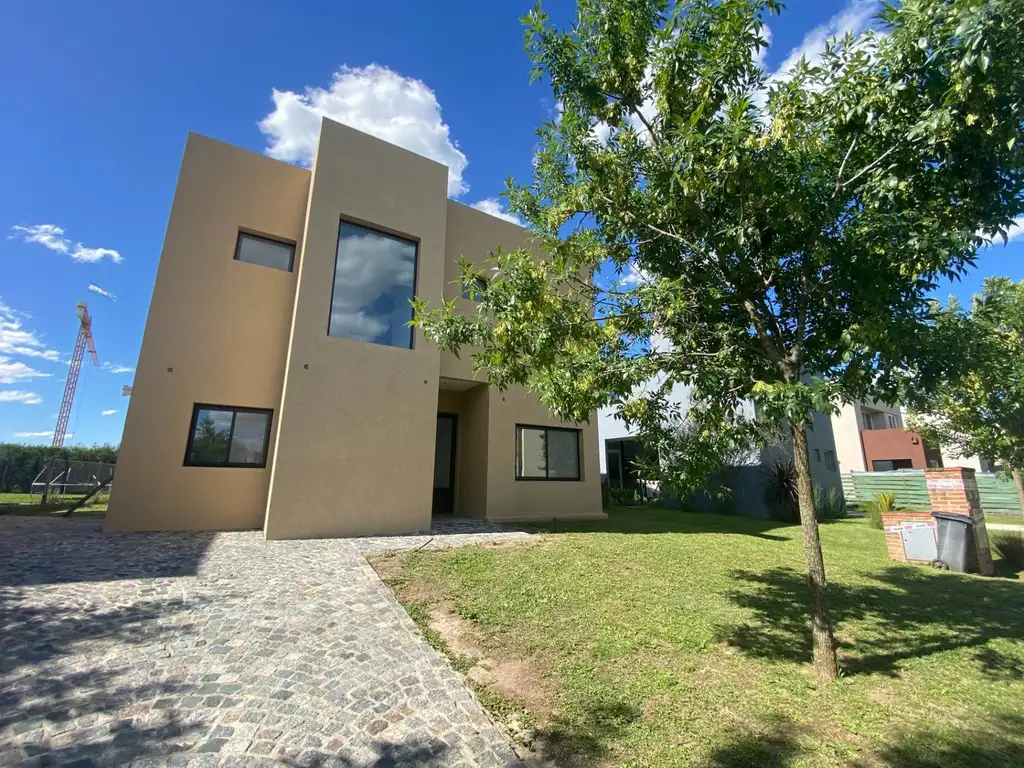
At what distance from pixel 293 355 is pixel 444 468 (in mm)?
5672

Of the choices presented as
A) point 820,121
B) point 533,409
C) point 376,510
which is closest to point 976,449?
point 533,409

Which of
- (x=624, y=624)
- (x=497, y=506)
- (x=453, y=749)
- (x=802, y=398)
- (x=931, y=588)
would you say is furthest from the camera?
(x=497, y=506)

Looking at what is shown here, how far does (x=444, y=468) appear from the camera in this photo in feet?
42.4

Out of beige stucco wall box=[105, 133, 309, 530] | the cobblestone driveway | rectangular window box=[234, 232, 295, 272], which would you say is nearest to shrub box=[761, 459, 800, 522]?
the cobblestone driveway

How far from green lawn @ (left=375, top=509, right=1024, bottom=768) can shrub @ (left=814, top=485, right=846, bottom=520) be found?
9.40 meters

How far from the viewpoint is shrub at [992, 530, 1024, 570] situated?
804 cm

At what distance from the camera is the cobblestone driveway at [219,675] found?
8.38ft

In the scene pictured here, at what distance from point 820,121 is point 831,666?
451cm

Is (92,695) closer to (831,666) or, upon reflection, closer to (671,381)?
(671,381)

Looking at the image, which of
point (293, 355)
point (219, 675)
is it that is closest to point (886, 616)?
point (219, 675)

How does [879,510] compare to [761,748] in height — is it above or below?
above

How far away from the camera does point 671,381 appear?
159 inches

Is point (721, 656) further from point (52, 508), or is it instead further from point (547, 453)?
point (52, 508)

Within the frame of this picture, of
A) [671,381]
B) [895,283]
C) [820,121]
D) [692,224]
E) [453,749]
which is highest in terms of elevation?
[820,121]
